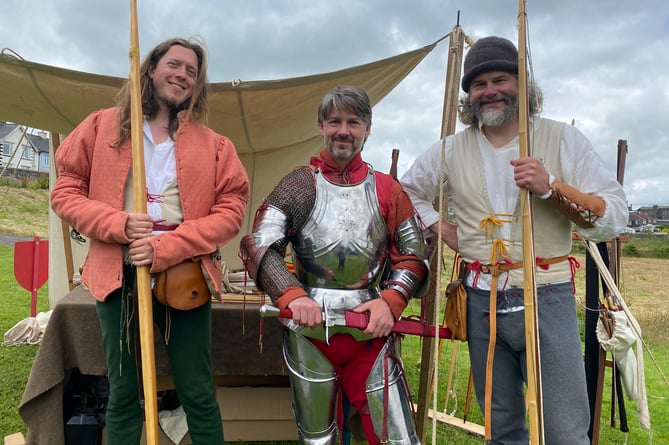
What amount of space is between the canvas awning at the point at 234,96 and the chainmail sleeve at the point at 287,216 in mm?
1232

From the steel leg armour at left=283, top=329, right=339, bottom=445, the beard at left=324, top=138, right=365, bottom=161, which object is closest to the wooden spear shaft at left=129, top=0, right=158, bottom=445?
the steel leg armour at left=283, top=329, right=339, bottom=445

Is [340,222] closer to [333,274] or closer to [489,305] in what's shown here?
[333,274]

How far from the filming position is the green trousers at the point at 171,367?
153 centimetres

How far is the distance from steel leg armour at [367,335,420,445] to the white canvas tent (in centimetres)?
174

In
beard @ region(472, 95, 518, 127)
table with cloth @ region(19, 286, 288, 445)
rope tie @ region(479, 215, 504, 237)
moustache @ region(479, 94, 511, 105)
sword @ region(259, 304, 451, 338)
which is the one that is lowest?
table with cloth @ region(19, 286, 288, 445)

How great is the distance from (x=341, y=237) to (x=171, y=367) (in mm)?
737

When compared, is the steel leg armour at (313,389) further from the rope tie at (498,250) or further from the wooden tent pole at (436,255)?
the rope tie at (498,250)

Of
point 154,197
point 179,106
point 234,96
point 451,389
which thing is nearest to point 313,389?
point 154,197

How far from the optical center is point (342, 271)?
1635 millimetres

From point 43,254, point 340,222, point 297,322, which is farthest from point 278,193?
point 43,254

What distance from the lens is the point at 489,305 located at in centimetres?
151

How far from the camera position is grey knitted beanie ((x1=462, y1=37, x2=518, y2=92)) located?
4.84 ft

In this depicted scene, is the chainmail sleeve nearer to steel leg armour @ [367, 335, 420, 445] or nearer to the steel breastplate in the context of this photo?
the steel breastplate

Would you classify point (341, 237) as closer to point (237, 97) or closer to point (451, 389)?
point (237, 97)
